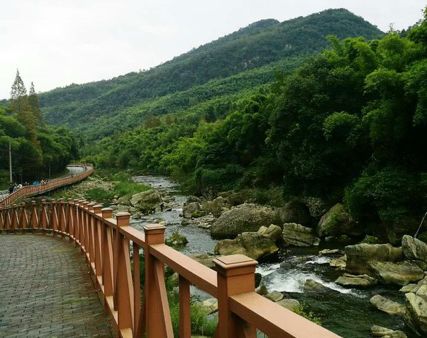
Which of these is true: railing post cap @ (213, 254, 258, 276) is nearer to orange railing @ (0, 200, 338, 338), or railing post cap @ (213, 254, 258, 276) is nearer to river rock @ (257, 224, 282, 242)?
orange railing @ (0, 200, 338, 338)

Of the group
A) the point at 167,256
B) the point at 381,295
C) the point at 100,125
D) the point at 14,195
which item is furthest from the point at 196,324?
the point at 100,125

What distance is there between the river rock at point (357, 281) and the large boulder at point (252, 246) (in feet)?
12.0

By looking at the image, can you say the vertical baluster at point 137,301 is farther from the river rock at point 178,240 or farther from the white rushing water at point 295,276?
the river rock at point 178,240

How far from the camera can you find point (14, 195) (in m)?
33.9

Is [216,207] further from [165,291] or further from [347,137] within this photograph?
[165,291]

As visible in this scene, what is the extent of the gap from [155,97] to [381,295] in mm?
184760

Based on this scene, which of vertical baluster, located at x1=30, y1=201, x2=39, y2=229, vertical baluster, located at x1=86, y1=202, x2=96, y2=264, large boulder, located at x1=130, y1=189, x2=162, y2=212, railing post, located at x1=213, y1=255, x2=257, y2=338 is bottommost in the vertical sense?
large boulder, located at x1=130, y1=189, x2=162, y2=212

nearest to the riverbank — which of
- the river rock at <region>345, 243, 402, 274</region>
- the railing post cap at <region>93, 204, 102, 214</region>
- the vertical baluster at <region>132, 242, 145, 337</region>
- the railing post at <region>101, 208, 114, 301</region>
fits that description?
the river rock at <region>345, 243, 402, 274</region>

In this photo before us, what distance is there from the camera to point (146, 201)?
35094mm

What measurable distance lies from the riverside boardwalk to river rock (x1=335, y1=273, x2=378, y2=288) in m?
7.64

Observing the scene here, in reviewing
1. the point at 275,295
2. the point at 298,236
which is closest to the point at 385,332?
the point at 275,295

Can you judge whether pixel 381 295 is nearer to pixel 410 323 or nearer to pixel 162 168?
pixel 410 323

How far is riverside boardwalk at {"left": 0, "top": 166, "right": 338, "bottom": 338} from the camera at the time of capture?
174 cm

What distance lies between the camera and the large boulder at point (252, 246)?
16.5 metres
